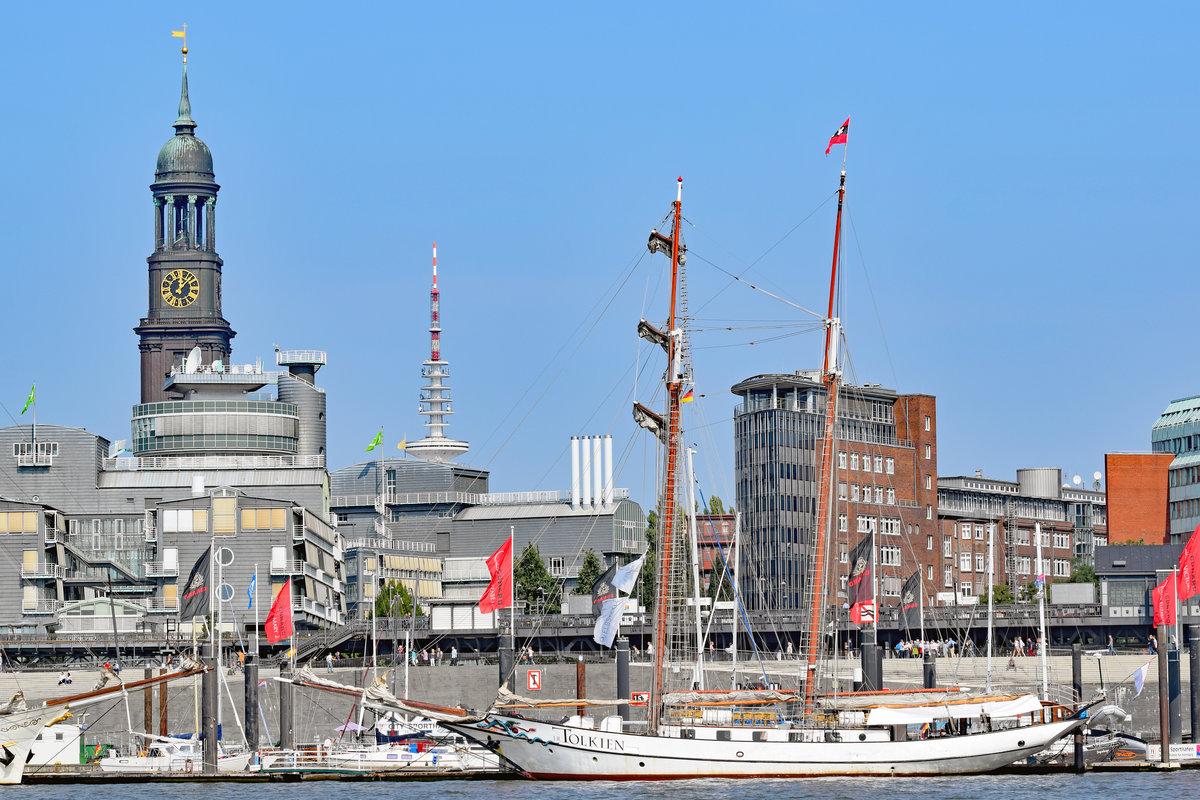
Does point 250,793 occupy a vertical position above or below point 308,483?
below

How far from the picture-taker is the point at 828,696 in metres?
87.9

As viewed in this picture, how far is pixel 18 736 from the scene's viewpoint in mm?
91000

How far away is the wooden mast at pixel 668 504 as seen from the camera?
86812 mm

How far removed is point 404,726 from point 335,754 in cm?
1173

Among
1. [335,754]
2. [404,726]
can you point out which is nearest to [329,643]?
[404,726]

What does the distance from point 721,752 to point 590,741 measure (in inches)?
210

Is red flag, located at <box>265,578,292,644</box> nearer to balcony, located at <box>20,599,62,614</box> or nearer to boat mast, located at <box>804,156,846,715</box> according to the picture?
boat mast, located at <box>804,156,846,715</box>

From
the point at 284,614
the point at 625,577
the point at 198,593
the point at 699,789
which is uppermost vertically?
the point at 625,577

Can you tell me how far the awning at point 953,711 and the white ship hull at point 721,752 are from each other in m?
0.70

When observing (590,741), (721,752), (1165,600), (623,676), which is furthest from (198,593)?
(1165,600)

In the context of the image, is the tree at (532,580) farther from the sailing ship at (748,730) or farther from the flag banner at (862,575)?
the sailing ship at (748,730)

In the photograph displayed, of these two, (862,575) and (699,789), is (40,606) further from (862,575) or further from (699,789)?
(699,789)

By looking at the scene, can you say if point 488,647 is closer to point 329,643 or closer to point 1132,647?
point 329,643

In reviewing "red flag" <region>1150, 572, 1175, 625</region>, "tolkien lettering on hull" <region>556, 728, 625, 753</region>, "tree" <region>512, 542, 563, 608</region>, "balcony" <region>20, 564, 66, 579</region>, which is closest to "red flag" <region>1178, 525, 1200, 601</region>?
"red flag" <region>1150, 572, 1175, 625</region>
